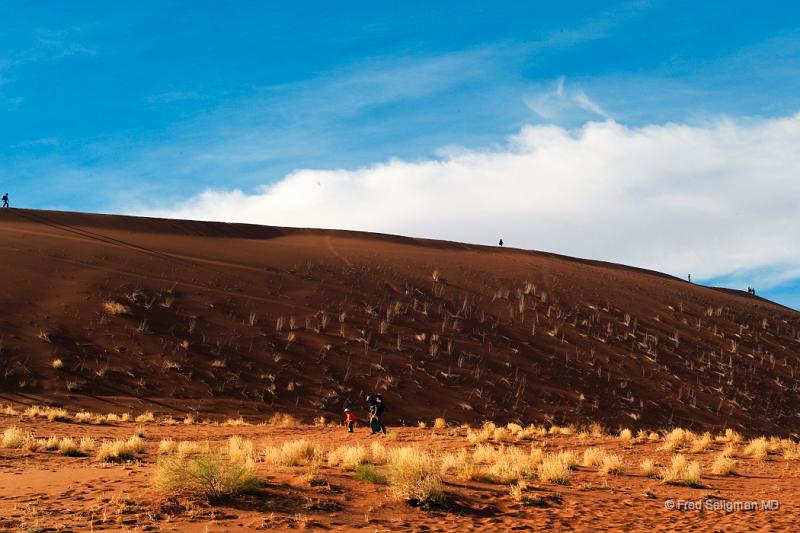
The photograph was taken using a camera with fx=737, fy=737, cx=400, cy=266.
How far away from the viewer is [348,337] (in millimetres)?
37781

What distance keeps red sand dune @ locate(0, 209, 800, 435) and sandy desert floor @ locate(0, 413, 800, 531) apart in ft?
37.4

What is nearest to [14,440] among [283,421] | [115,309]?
[283,421]

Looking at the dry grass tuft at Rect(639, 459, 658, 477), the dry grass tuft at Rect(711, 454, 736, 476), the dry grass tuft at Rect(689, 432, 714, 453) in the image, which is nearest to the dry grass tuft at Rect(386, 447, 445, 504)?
the dry grass tuft at Rect(639, 459, 658, 477)

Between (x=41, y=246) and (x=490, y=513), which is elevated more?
(x=41, y=246)

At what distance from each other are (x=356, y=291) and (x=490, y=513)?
3371 cm

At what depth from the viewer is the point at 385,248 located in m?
64.6

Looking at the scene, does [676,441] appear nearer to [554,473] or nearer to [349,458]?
[554,473]

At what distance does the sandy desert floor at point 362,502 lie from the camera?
11.0 meters

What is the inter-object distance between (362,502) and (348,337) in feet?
82.8

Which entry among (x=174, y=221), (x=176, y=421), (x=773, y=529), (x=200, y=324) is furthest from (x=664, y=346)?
(x=174, y=221)

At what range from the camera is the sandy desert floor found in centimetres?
1095

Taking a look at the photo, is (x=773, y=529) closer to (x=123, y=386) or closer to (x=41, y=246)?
(x=123, y=386)

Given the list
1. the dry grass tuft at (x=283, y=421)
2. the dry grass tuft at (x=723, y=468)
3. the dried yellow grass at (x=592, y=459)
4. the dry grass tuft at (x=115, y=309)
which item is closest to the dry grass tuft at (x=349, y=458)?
the dried yellow grass at (x=592, y=459)

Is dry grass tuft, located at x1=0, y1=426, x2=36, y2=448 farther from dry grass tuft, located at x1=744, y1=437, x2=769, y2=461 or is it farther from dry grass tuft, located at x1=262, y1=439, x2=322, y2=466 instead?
dry grass tuft, located at x1=744, y1=437, x2=769, y2=461
